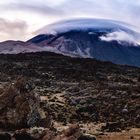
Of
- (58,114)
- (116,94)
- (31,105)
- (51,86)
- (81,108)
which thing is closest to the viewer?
(31,105)

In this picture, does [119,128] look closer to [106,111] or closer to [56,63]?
[106,111]

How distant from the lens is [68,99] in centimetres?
5806

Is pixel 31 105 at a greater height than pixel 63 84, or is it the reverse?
pixel 31 105

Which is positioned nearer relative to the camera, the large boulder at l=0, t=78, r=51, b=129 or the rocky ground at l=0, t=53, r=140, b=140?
the large boulder at l=0, t=78, r=51, b=129

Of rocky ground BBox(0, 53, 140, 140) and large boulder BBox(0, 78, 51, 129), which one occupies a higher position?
large boulder BBox(0, 78, 51, 129)

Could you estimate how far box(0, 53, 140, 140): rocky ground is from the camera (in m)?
26.6

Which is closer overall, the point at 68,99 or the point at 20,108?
the point at 20,108

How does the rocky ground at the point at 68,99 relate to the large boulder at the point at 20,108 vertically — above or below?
below

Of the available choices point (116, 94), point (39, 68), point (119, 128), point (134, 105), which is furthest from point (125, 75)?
point (119, 128)

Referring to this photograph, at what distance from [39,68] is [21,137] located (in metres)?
67.4

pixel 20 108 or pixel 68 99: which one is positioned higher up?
pixel 20 108

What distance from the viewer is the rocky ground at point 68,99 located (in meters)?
26.6

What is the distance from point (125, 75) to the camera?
290 feet

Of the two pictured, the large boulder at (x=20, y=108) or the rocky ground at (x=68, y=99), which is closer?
the large boulder at (x=20, y=108)
